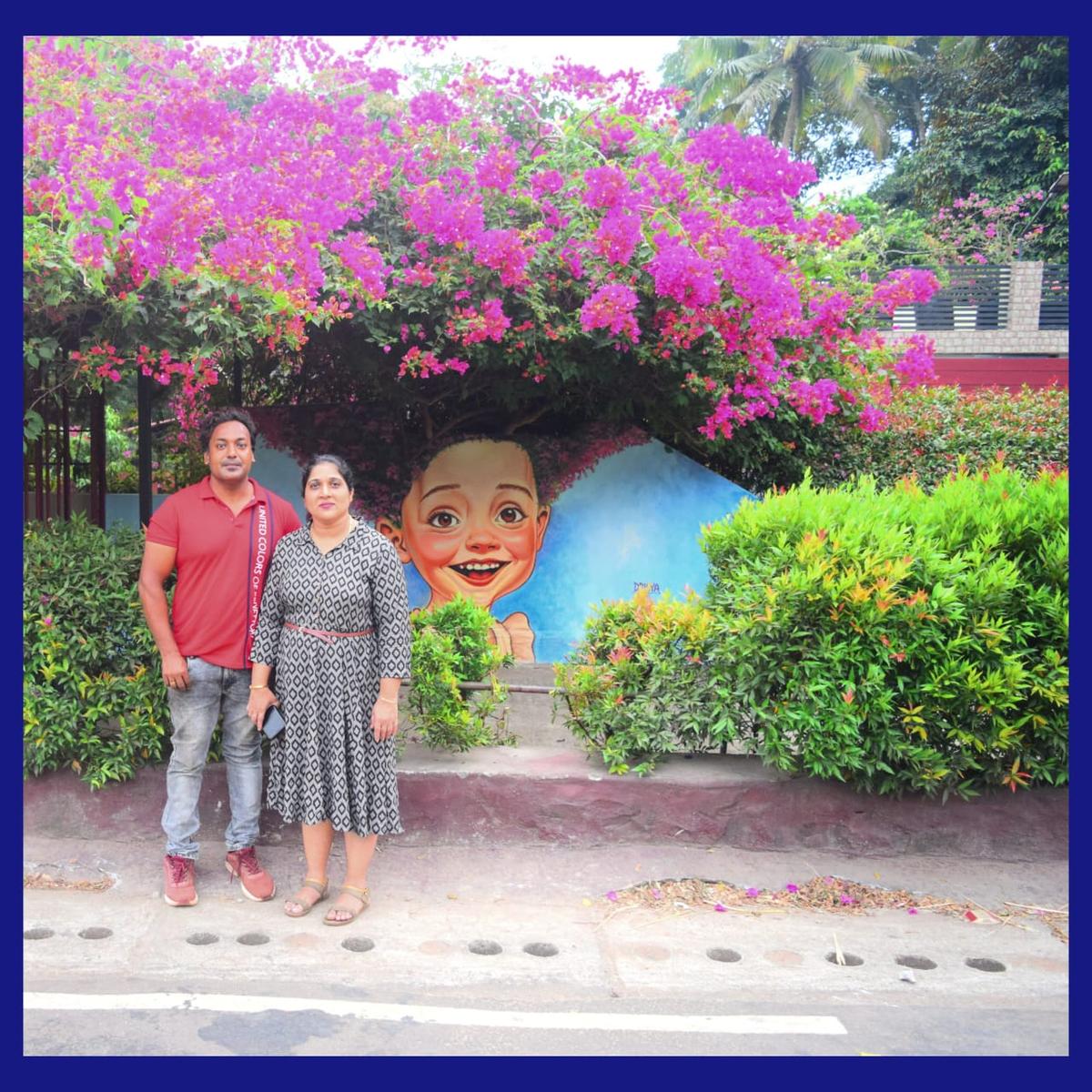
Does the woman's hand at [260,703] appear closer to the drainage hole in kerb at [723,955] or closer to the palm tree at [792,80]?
the drainage hole in kerb at [723,955]

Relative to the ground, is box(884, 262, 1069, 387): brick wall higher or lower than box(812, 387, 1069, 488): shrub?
higher

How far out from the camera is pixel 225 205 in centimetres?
416

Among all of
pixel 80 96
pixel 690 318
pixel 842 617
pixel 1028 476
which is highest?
pixel 80 96

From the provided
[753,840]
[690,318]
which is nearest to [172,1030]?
[753,840]

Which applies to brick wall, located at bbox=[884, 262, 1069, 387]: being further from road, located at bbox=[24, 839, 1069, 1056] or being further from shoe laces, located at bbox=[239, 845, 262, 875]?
shoe laces, located at bbox=[239, 845, 262, 875]

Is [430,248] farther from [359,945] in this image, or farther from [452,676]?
[359,945]

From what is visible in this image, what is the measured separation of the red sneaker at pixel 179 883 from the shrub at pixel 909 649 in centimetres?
229

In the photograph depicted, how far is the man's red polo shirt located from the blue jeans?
0.30ft

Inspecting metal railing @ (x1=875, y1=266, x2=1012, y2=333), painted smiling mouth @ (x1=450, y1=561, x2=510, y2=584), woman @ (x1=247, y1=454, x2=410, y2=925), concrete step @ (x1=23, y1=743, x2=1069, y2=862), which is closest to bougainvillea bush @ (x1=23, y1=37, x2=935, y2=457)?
painted smiling mouth @ (x1=450, y1=561, x2=510, y2=584)

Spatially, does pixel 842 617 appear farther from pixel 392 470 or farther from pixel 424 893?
pixel 392 470

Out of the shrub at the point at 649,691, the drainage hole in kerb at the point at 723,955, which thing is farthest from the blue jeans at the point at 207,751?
the drainage hole in kerb at the point at 723,955

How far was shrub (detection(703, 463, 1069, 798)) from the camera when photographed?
154 inches

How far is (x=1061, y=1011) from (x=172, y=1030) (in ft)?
9.25

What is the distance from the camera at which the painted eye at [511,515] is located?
7250mm
